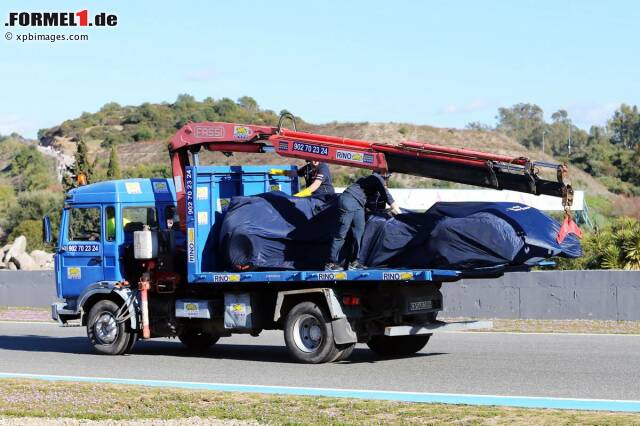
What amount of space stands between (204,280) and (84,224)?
2.97m

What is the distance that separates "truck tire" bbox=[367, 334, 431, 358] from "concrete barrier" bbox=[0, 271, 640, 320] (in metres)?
6.12

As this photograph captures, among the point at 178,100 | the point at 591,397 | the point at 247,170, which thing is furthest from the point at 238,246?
the point at 178,100

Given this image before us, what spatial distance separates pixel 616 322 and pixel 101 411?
12.7 metres

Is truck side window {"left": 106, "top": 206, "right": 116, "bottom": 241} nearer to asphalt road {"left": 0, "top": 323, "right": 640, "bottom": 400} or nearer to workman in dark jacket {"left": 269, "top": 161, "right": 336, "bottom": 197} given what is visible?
asphalt road {"left": 0, "top": 323, "right": 640, "bottom": 400}

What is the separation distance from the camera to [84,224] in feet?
57.6

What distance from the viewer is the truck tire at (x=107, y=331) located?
1677 centimetres

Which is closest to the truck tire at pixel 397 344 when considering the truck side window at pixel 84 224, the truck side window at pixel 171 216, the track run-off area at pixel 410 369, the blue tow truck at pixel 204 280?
the blue tow truck at pixel 204 280

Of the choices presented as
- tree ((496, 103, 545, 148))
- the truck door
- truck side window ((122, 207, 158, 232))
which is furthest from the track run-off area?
tree ((496, 103, 545, 148))

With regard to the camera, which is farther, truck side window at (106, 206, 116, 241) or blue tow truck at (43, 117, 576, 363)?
truck side window at (106, 206, 116, 241)

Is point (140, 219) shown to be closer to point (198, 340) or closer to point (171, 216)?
point (171, 216)

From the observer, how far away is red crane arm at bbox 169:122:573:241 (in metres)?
13.8

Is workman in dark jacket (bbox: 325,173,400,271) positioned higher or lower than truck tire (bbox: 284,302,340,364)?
higher

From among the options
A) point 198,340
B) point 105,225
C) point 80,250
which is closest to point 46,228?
point 80,250

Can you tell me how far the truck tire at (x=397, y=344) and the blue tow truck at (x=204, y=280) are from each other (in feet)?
0.05
